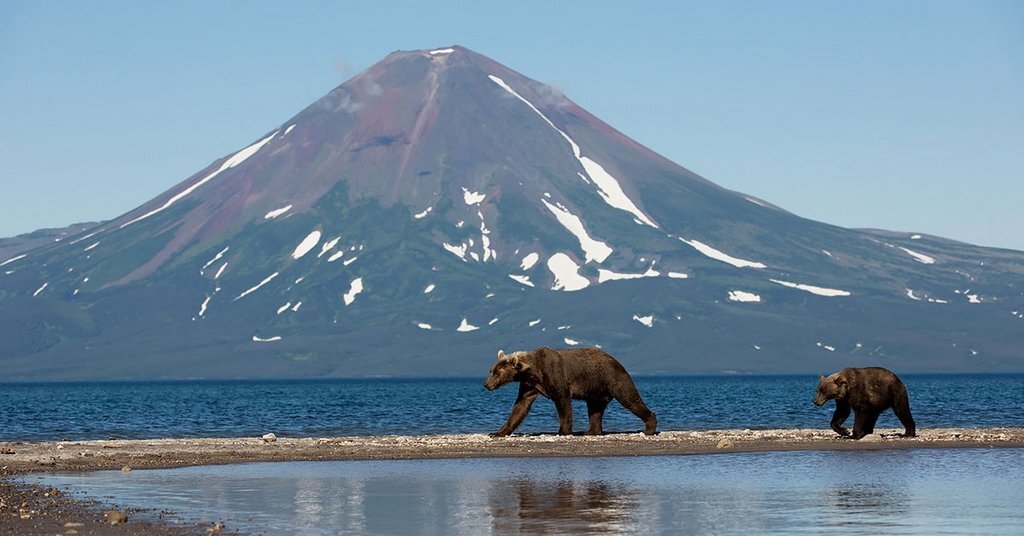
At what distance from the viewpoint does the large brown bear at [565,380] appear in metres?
46.0

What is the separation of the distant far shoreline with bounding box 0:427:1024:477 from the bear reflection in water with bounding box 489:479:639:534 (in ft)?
31.7

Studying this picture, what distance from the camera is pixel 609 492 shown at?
29.9m

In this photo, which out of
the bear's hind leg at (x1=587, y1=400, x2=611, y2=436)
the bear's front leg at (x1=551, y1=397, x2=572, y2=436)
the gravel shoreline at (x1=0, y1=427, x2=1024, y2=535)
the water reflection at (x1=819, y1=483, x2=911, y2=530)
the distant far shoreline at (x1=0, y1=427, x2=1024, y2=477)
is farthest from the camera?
the bear's hind leg at (x1=587, y1=400, x2=611, y2=436)

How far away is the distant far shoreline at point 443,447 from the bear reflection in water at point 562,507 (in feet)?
31.7

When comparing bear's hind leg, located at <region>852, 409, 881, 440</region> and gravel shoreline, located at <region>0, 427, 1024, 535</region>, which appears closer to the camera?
gravel shoreline, located at <region>0, 427, 1024, 535</region>

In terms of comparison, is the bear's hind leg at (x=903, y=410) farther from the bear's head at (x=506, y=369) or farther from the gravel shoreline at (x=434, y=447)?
the bear's head at (x=506, y=369)

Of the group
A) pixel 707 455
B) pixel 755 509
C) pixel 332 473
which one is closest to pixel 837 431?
pixel 707 455

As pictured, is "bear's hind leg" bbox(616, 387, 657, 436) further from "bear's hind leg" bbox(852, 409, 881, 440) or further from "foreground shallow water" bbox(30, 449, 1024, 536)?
"foreground shallow water" bbox(30, 449, 1024, 536)

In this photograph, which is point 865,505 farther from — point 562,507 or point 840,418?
point 840,418

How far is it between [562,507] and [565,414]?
19231 mm

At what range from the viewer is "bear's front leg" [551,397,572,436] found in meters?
46.4

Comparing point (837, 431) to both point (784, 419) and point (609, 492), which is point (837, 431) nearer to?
point (609, 492)

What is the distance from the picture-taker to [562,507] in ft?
89.8

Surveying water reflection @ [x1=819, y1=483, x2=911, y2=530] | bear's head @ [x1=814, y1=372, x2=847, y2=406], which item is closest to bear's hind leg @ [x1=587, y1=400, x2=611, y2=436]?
bear's head @ [x1=814, y1=372, x2=847, y2=406]
